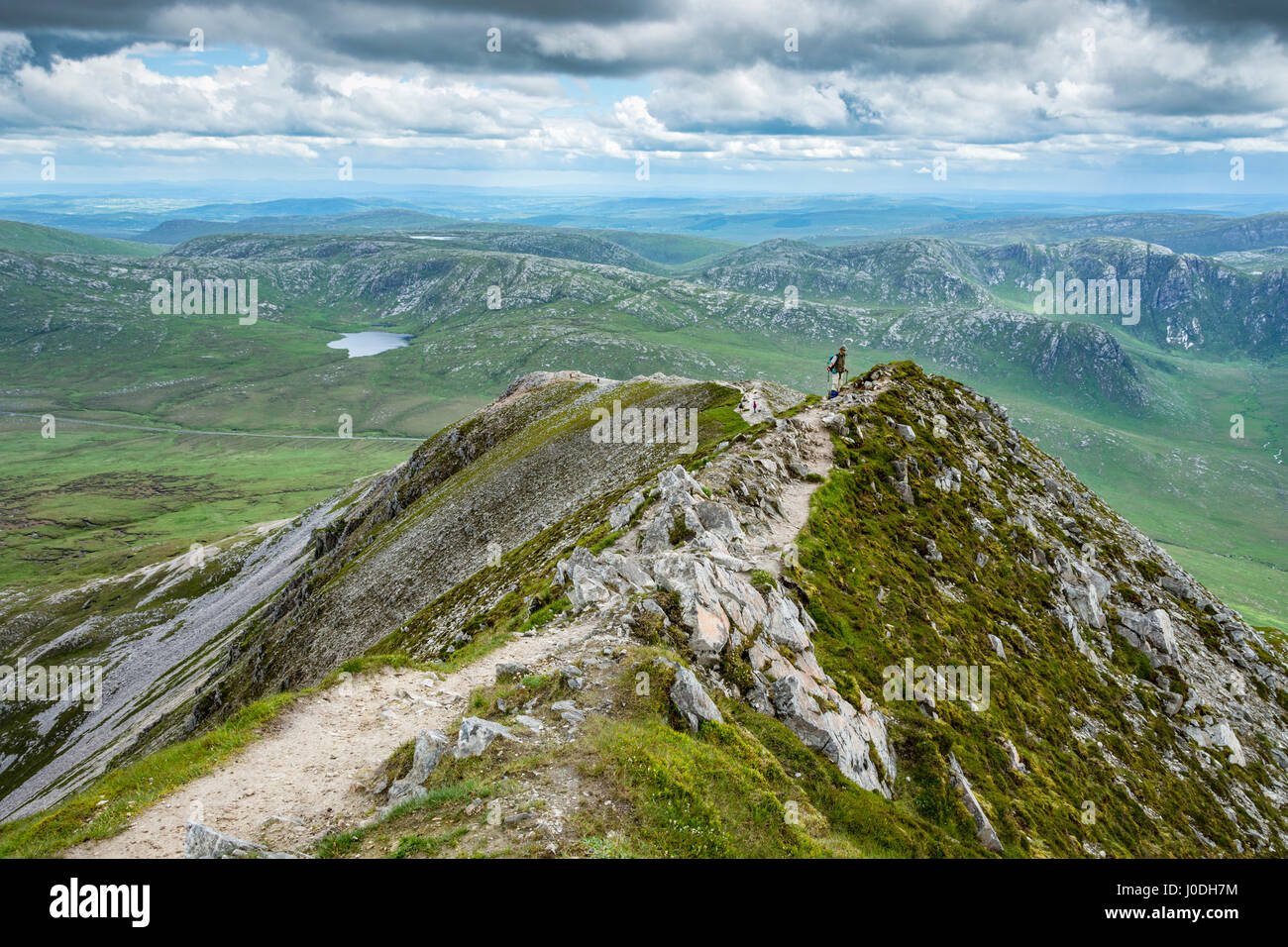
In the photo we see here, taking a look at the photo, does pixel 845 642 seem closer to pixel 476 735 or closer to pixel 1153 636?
pixel 476 735

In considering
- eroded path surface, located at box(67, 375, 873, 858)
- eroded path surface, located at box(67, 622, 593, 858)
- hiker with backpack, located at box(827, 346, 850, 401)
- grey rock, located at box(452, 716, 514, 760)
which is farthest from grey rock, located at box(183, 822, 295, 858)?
hiker with backpack, located at box(827, 346, 850, 401)

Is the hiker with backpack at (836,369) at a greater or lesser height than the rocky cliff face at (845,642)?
greater

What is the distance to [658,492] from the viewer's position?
39.7 metres

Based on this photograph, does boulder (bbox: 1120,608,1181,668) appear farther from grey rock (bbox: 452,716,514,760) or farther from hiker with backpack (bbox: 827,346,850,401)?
grey rock (bbox: 452,716,514,760)

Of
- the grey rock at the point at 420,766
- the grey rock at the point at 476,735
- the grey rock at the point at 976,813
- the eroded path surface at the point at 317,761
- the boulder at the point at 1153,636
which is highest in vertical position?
the grey rock at the point at 476,735

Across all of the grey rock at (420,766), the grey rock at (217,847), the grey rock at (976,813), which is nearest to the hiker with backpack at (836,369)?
the grey rock at (976,813)

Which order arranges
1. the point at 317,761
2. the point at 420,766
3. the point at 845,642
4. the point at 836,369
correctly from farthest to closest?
the point at 836,369
the point at 845,642
the point at 317,761
the point at 420,766

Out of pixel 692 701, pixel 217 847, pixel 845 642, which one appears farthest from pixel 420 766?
pixel 845 642

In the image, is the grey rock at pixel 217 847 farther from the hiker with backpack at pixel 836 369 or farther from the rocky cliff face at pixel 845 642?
the hiker with backpack at pixel 836 369

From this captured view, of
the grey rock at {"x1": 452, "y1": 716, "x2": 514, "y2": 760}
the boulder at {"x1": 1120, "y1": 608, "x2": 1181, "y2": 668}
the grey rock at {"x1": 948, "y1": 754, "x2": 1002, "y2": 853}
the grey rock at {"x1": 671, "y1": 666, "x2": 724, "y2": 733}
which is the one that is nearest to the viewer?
the grey rock at {"x1": 452, "y1": 716, "x2": 514, "y2": 760}

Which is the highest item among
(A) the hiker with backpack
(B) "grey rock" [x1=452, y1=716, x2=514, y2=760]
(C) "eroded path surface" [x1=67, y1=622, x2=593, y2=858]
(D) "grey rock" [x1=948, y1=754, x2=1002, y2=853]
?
(A) the hiker with backpack

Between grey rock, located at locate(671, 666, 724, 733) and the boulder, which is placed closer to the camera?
grey rock, located at locate(671, 666, 724, 733)
